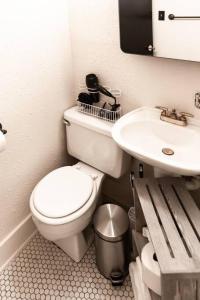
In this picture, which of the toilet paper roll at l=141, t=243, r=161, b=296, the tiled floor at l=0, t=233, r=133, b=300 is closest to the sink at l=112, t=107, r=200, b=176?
the toilet paper roll at l=141, t=243, r=161, b=296

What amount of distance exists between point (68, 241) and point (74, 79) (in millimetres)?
982

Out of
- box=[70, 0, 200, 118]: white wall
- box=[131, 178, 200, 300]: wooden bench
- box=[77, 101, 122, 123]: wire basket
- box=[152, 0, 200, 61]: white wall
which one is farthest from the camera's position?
box=[77, 101, 122, 123]: wire basket

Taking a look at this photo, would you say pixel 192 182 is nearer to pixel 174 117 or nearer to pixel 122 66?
pixel 174 117

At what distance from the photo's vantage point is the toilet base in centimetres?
152

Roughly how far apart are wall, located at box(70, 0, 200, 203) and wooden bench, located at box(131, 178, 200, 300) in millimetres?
396

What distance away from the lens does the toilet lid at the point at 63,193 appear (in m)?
1.33

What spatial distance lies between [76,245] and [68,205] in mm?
321

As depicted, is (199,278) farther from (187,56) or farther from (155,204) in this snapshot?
(187,56)

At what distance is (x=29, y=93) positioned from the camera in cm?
143

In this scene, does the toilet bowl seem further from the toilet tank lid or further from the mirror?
the mirror

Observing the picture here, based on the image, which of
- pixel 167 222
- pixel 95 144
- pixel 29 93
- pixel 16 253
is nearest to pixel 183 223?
pixel 167 222

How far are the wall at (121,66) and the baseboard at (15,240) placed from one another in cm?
96

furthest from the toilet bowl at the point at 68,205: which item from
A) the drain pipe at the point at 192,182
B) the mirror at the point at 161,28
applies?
the mirror at the point at 161,28

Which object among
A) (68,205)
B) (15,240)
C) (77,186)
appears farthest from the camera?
(15,240)
